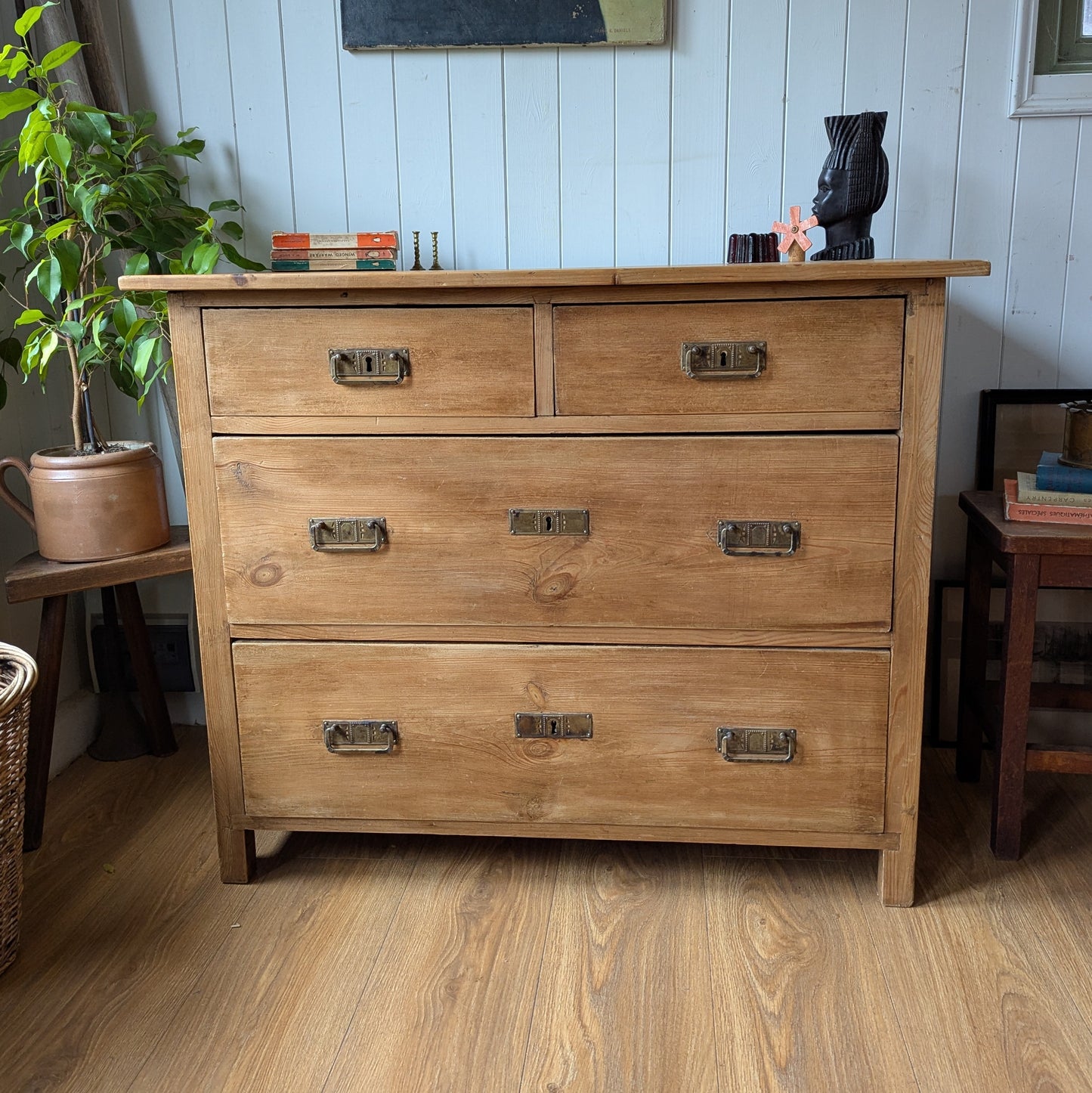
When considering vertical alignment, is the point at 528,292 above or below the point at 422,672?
above

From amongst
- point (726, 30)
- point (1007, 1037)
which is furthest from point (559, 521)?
point (726, 30)

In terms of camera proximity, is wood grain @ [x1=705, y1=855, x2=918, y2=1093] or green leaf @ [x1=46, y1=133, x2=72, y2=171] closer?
wood grain @ [x1=705, y1=855, x2=918, y2=1093]

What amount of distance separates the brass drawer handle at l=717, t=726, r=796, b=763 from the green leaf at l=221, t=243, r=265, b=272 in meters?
1.12

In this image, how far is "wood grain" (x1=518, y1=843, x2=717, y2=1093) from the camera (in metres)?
1.19

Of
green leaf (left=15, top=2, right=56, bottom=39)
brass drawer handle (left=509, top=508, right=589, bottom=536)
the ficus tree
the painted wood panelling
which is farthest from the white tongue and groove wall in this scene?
brass drawer handle (left=509, top=508, right=589, bottom=536)

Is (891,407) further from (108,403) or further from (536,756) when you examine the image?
(108,403)

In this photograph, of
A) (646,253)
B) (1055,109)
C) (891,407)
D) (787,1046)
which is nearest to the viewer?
(787,1046)

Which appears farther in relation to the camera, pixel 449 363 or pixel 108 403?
pixel 108 403

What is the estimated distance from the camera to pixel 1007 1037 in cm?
122

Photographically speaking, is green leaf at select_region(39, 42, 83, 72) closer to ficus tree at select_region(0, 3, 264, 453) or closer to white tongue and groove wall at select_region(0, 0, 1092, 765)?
ficus tree at select_region(0, 3, 264, 453)

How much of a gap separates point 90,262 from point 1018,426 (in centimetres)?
169

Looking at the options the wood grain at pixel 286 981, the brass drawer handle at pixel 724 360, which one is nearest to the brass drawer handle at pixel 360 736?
the wood grain at pixel 286 981

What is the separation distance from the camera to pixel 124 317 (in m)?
1.60

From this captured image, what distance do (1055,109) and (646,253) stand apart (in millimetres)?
742
